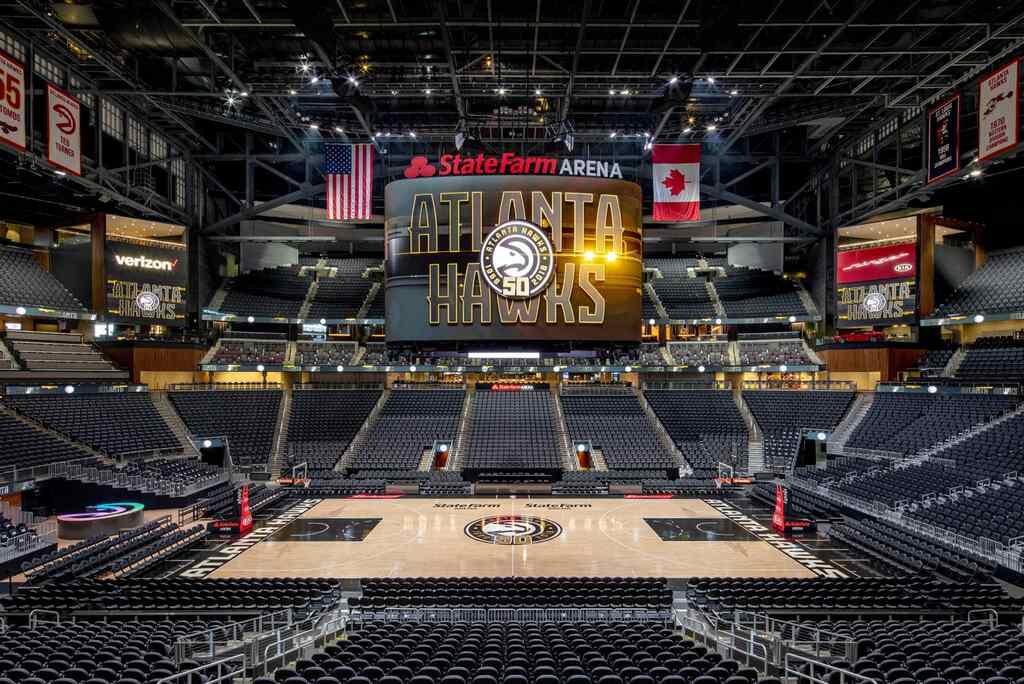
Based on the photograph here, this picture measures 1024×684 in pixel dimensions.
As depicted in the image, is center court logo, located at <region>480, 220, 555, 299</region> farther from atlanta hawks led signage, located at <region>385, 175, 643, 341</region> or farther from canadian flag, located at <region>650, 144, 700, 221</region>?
canadian flag, located at <region>650, 144, 700, 221</region>

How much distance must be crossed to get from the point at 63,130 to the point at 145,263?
13.7m

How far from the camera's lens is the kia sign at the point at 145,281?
36.4 meters

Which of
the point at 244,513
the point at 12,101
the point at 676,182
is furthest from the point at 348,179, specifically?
the point at 244,513

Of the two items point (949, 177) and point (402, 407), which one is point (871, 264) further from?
point (402, 407)

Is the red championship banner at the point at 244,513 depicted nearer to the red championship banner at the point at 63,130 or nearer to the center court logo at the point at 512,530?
the center court logo at the point at 512,530

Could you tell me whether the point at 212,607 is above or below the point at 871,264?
below

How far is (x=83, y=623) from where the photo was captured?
44.8 ft

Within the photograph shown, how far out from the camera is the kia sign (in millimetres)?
36375

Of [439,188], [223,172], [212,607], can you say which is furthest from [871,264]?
[223,172]

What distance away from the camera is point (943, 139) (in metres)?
26.1

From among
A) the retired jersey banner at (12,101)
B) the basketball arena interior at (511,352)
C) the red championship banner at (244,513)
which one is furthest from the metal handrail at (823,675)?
the retired jersey banner at (12,101)

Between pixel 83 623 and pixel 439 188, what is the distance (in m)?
15.7

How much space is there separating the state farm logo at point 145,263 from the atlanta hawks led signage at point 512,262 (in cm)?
2549

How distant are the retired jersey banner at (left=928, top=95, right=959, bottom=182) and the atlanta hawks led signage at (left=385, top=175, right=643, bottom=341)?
52.9 ft
